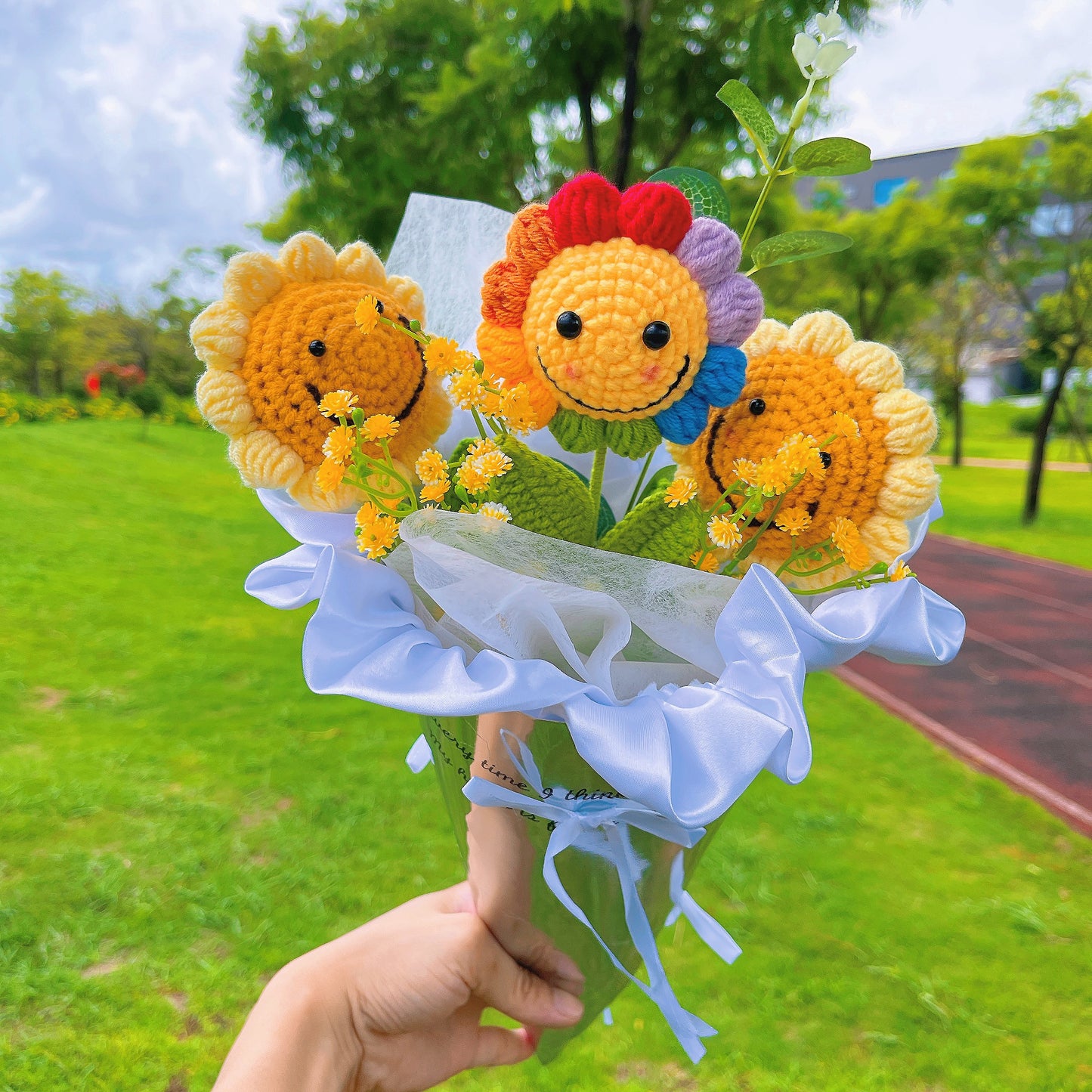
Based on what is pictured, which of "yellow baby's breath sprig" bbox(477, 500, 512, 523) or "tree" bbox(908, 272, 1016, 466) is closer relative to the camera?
"yellow baby's breath sprig" bbox(477, 500, 512, 523)

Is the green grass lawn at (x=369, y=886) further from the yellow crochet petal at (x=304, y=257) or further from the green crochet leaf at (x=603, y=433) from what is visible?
the yellow crochet petal at (x=304, y=257)

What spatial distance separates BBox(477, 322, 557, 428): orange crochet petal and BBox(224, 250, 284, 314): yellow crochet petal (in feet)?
0.78

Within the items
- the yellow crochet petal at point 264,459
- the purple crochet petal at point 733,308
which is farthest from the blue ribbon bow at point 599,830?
the purple crochet petal at point 733,308

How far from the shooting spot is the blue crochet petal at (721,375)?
0.71 m

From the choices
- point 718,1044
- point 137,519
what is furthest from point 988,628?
point 137,519

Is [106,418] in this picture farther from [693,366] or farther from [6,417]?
[693,366]

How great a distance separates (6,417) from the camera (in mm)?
Result: 10742

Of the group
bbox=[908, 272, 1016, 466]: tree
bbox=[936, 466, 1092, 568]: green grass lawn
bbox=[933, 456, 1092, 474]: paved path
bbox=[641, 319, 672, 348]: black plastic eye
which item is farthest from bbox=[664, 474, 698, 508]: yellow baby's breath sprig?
bbox=[933, 456, 1092, 474]: paved path

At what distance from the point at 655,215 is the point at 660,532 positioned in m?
0.30

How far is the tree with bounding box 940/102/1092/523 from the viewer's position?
807 cm

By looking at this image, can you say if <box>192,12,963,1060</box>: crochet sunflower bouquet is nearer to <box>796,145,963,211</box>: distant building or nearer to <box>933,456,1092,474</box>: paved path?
<box>933,456,1092,474</box>: paved path

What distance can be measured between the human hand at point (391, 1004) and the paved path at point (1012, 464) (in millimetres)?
16325

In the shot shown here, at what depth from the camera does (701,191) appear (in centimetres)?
81

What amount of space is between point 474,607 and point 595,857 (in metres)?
0.37
